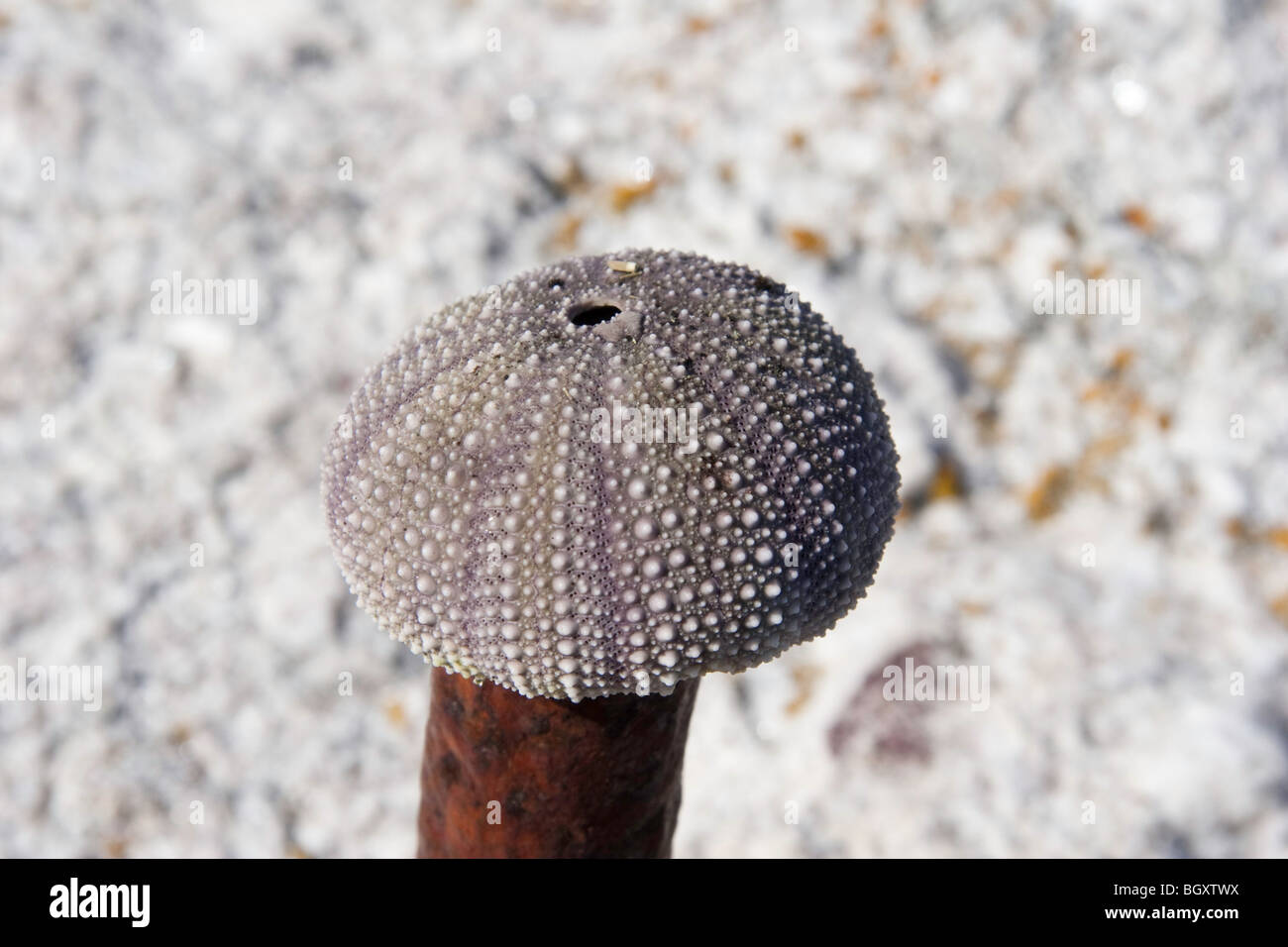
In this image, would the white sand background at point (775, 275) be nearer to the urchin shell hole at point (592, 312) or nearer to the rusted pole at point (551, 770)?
the rusted pole at point (551, 770)

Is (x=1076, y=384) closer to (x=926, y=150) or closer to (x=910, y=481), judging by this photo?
(x=910, y=481)

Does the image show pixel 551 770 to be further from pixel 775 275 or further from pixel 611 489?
pixel 775 275

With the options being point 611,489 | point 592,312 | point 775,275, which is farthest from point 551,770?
point 775,275

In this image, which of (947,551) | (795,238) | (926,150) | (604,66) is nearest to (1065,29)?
A: (926,150)

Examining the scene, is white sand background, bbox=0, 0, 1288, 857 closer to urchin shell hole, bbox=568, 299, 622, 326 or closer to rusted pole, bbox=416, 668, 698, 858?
rusted pole, bbox=416, 668, 698, 858

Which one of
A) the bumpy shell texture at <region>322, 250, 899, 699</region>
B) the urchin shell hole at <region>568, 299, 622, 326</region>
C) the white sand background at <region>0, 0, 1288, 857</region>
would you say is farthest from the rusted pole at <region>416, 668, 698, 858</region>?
the white sand background at <region>0, 0, 1288, 857</region>

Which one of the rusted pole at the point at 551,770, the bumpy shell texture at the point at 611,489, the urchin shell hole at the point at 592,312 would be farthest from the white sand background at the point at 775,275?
the urchin shell hole at the point at 592,312

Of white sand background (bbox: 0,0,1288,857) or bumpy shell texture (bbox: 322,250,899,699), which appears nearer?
bumpy shell texture (bbox: 322,250,899,699)
